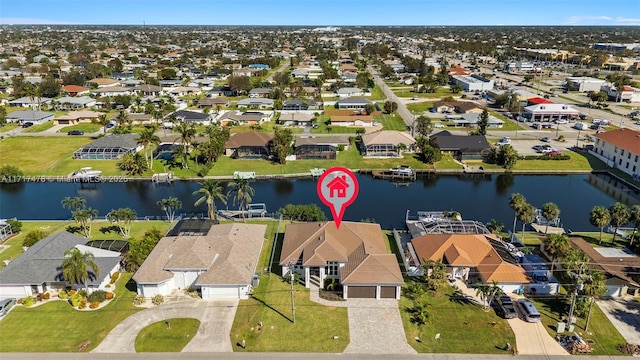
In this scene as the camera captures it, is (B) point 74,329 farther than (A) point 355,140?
No

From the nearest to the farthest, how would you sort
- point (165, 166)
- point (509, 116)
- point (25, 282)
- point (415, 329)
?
point (415, 329), point (25, 282), point (165, 166), point (509, 116)

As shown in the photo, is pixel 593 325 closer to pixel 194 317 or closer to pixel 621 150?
pixel 194 317

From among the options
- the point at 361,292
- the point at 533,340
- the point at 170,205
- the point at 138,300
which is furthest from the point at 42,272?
the point at 533,340

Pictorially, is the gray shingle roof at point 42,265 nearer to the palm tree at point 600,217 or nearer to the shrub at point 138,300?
the shrub at point 138,300

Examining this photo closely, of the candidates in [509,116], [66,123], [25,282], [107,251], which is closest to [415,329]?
[107,251]

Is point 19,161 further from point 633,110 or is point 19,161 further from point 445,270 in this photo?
point 633,110

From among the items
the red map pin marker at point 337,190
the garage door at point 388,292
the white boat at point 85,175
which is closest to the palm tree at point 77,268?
the red map pin marker at point 337,190

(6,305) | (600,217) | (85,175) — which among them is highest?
(600,217)
